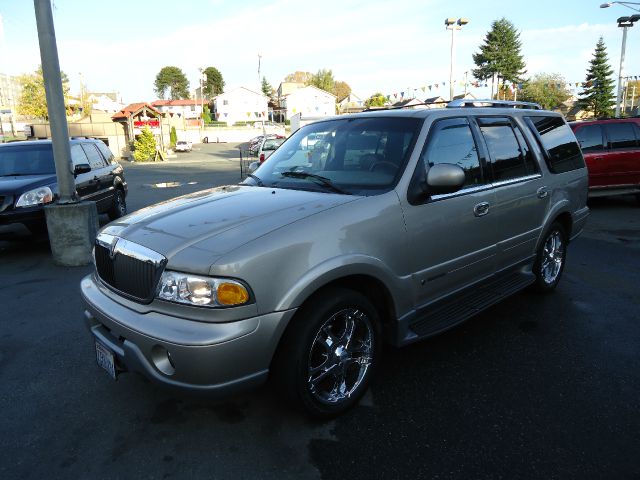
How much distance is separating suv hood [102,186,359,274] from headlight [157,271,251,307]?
57 mm

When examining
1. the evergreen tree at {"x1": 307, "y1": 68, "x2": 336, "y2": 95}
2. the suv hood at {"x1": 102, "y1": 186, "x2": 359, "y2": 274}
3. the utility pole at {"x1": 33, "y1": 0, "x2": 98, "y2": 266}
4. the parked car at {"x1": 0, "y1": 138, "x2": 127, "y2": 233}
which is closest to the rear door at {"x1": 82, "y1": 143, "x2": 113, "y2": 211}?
the parked car at {"x1": 0, "y1": 138, "x2": 127, "y2": 233}

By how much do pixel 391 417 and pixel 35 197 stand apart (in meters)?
6.35

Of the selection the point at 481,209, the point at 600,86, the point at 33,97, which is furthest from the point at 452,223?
the point at 600,86

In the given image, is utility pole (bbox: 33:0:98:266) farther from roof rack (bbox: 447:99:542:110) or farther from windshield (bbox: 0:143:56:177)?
roof rack (bbox: 447:99:542:110)

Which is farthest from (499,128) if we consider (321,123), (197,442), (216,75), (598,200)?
(216,75)

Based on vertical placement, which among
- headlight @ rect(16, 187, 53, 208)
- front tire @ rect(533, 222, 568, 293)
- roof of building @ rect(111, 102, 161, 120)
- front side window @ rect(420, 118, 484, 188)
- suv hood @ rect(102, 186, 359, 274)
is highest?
roof of building @ rect(111, 102, 161, 120)

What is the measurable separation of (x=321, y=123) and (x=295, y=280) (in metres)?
2.04

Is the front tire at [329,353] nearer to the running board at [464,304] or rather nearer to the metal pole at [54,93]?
the running board at [464,304]

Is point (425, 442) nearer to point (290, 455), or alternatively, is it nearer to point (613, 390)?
point (290, 455)

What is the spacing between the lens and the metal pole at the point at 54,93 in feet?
20.3

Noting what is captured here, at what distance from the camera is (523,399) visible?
3.08 meters

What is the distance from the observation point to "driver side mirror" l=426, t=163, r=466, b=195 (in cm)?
305

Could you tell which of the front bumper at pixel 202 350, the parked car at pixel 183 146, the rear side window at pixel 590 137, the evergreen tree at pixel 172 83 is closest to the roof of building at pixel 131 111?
the parked car at pixel 183 146

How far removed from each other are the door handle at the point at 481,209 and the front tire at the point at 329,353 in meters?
1.22
